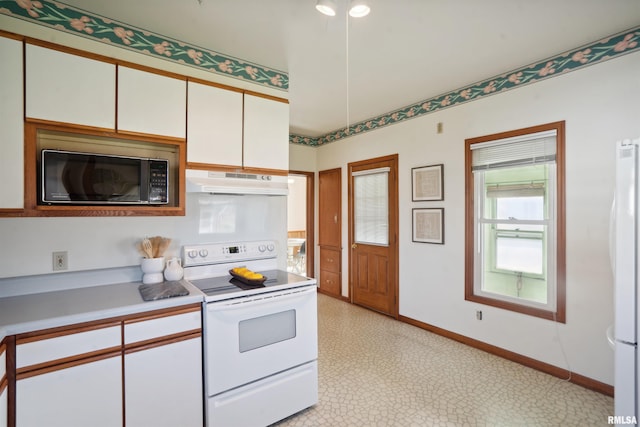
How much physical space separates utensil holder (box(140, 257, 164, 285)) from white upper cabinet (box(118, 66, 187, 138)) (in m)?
0.89

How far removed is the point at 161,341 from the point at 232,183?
1.15m

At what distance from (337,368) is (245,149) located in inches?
84.2

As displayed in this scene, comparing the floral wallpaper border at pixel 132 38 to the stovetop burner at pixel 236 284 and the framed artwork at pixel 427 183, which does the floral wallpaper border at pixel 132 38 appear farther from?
the framed artwork at pixel 427 183

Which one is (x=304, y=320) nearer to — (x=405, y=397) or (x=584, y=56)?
(x=405, y=397)

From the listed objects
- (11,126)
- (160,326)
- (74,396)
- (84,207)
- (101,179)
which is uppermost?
(11,126)

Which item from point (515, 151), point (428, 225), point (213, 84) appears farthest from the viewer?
point (428, 225)

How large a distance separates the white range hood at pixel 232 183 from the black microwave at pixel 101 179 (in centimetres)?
20

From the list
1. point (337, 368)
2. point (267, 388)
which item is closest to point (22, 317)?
point (267, 388)

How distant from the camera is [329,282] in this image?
518 centimetres

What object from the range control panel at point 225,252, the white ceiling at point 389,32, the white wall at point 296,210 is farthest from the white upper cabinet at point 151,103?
the white wall at point 296,210

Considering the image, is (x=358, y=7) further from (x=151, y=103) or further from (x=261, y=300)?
(x=261, y=300)

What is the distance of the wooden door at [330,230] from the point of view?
4.96m

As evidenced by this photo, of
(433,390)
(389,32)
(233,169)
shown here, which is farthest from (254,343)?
(389,32)

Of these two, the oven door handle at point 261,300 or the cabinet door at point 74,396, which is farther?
the oven door handle at point 261,300
